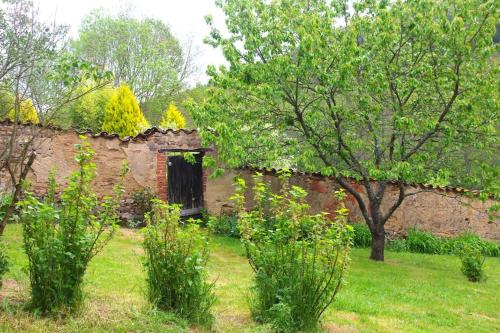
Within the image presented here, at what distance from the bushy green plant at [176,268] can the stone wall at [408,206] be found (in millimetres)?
7714

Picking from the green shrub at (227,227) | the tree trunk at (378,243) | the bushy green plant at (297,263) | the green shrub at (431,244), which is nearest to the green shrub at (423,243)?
the green shrub at (431,244)

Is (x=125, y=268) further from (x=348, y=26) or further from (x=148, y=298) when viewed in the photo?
(x=348, y=26)

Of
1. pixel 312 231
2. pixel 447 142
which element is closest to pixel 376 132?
pixel 447 142

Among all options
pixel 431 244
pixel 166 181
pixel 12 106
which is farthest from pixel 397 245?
pixel 12 106

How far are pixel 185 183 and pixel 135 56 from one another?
1955 centimetres

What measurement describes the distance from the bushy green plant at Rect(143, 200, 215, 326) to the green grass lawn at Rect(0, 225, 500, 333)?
17 centimetres

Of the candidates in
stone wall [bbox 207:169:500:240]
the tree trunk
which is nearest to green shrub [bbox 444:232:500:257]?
stone wall [bbox 207:169:500:240]

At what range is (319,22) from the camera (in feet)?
27.9

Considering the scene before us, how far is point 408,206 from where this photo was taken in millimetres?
13523

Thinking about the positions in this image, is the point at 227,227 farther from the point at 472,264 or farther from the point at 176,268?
the point at 176,268

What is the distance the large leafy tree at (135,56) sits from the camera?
30.1 metres

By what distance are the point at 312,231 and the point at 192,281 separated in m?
1.28

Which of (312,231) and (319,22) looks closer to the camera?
(312,231)

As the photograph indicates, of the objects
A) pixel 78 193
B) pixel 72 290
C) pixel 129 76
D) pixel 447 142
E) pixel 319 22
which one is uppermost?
pixel 129 76
